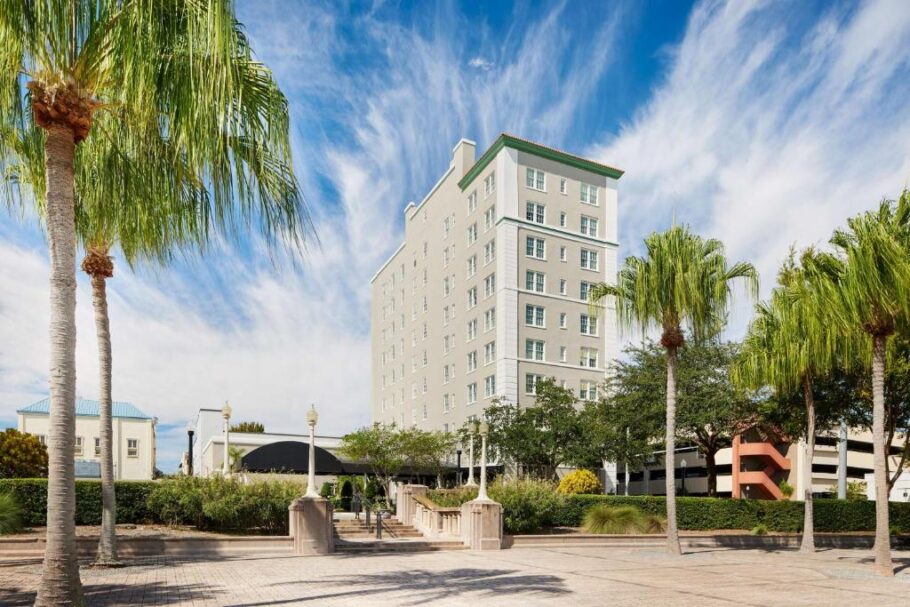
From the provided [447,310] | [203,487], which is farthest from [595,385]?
[203,487]

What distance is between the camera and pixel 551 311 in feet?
174

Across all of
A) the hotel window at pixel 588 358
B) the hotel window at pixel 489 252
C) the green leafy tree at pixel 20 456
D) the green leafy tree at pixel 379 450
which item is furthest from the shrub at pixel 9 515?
the hotel window at pixel 588 358

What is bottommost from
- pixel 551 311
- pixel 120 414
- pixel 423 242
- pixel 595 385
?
pixel 120 414

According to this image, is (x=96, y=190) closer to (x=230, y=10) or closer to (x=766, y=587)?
(x=230, y=10)

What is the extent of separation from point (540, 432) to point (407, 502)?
14258mm

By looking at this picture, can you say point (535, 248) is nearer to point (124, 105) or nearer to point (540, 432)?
point (540, 432)

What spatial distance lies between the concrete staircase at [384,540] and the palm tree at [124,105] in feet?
45.2

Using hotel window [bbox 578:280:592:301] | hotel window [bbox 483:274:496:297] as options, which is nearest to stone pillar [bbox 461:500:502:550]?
hotel window [bbox 483:274:496:297]

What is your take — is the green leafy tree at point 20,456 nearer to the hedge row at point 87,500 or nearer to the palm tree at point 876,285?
the hedge row at point 87,500

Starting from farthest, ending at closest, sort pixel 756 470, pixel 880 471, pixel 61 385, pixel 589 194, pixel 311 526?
pixel 756 470 < pixel 589 194 < pixel 311 526 < pixel 880 471 < pixel 61 385

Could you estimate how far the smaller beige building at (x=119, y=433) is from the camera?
221 ft

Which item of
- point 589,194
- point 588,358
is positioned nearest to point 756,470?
point 588,358

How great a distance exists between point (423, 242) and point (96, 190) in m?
55.1

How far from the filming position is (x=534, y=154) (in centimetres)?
5331
